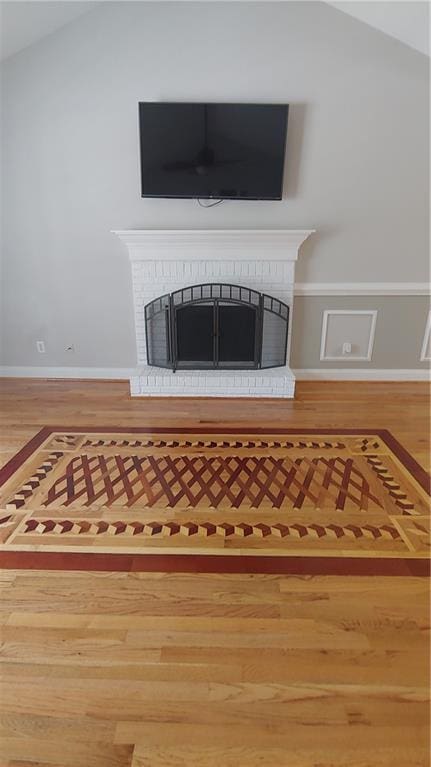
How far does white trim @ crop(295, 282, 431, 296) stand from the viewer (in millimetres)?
3406

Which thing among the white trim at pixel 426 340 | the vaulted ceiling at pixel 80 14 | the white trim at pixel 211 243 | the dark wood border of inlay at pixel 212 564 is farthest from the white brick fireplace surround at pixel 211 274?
the dark wood border of inlay at pixel 212 564

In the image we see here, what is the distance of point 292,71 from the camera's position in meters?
2.96

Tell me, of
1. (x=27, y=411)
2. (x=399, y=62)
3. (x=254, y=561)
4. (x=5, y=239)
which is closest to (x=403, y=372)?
(x=399, y=62)

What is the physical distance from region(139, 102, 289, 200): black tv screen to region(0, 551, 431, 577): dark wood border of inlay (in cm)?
249

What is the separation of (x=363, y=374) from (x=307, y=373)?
484 mm

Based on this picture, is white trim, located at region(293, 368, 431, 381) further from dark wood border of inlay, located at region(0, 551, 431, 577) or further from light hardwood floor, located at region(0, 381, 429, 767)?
light hardwood floor, located at region(0, 381, 429, 767)

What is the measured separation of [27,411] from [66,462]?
2.85ft

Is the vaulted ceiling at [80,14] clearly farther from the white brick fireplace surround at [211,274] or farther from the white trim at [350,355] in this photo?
the white trim at [350,355]

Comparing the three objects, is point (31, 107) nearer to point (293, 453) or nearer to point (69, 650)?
point (293, 453)

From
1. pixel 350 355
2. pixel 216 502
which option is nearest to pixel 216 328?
pixel 350 355

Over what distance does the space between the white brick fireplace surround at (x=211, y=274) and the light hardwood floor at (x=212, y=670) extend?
5.89 ft

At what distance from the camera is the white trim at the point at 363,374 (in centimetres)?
363

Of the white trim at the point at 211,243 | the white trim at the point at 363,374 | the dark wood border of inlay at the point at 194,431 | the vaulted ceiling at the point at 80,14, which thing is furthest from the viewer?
the white trim at the point at 363,374

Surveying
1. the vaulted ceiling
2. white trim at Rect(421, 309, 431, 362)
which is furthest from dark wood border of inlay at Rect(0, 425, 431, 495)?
the vaulted ceiling
